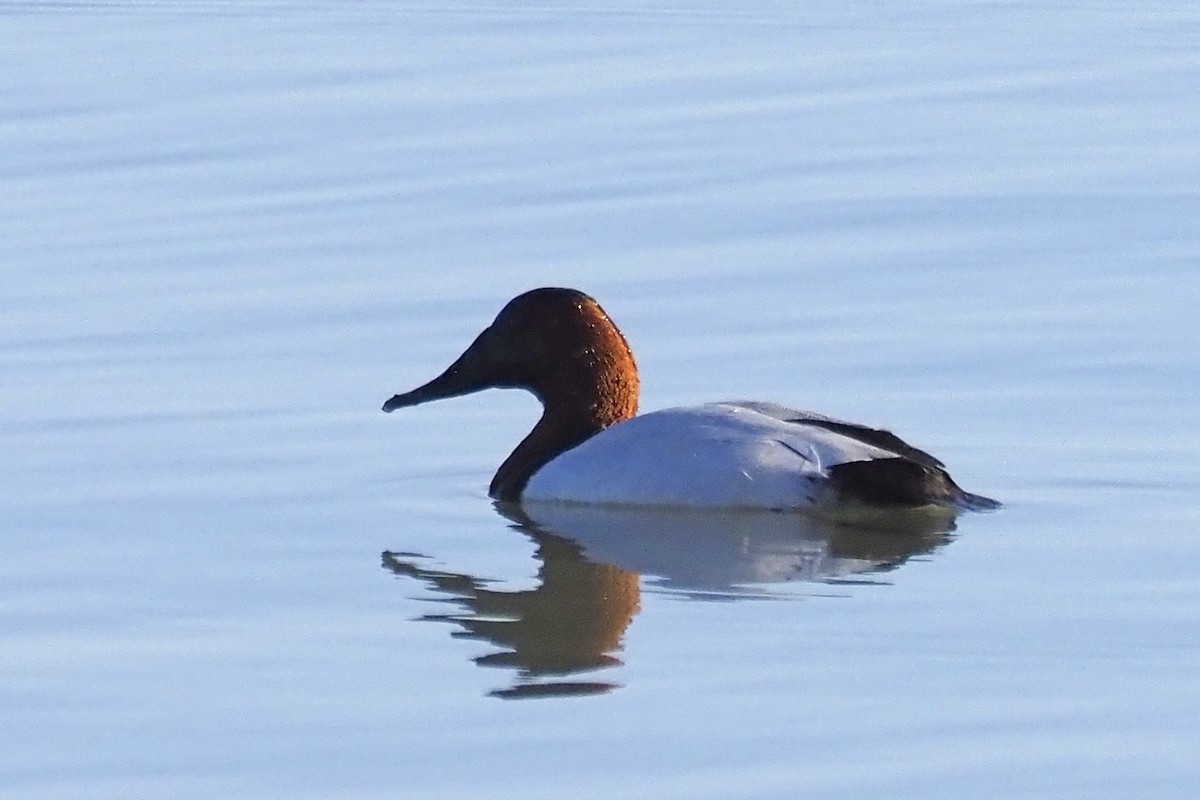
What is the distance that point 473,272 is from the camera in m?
10.6

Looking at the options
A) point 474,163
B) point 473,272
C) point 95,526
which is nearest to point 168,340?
point 473,272

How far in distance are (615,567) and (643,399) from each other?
212 cm

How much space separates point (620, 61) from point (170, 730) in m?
11.2

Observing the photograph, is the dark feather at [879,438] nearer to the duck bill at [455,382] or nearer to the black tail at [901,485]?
the black tail at [901,485]

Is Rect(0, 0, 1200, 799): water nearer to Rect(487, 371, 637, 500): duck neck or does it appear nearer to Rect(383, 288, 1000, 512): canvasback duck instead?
Rect(383, 288, 1000, 512): canvasback duck

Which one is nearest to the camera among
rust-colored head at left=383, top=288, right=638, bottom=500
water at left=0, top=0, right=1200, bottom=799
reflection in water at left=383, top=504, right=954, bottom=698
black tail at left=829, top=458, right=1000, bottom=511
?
water at left=0, top=0, right=1200, bottom=799

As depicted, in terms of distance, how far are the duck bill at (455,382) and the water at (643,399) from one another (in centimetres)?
18

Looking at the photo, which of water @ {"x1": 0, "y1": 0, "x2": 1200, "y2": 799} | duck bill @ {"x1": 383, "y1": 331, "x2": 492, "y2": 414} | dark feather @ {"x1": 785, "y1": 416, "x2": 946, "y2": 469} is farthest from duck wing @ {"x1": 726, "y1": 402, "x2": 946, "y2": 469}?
duck bill @ {"x1": 383, "y1": 331, "x2": 492, "y2": 414}

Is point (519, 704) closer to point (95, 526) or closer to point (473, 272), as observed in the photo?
point (95, 526)

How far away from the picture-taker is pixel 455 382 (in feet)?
27.2

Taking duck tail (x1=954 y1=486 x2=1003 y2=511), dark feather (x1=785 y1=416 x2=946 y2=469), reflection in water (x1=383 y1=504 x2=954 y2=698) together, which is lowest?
reflection in water (x1=383 y1=504 x2=954 y2=698)

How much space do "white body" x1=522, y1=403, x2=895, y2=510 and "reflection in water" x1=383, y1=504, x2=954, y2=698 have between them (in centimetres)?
6

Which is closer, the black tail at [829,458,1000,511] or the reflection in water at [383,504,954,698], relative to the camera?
the reflection in water at [383,504,954,698]

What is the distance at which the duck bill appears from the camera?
8242 mm
